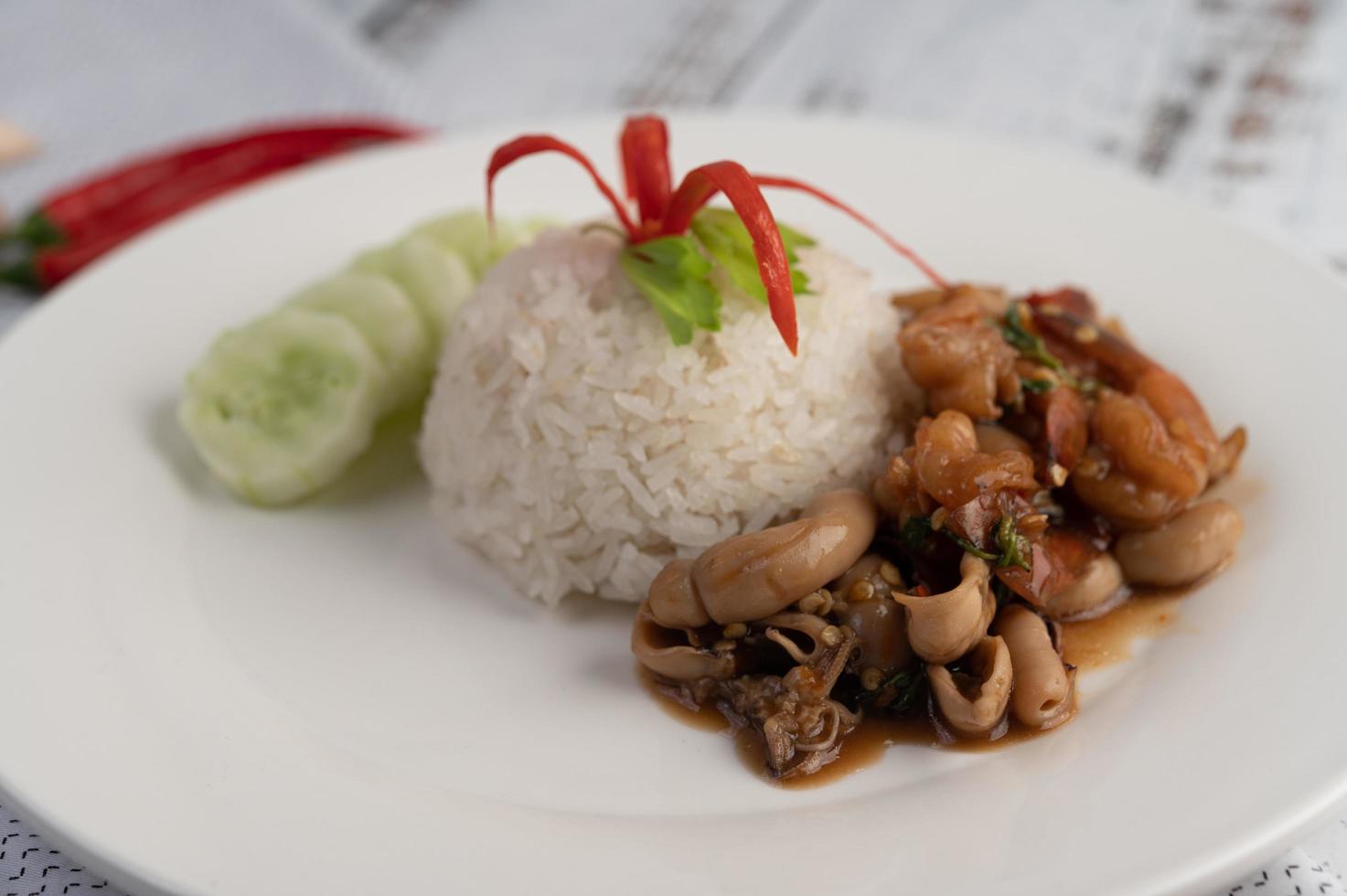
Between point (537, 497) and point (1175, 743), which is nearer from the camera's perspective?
point (1175, 743)

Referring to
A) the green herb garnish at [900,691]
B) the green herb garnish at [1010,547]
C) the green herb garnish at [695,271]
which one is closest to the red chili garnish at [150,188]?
the green herb garnish at [695,271]

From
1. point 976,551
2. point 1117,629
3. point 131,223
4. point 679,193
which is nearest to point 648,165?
point 679,193

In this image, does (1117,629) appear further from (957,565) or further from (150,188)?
(150,188)

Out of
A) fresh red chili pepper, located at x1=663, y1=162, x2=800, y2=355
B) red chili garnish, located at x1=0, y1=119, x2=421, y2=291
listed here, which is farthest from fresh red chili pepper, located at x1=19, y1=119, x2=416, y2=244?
fresh red chili pepper, located at x1=663, y1=162, x2=800, y2=355

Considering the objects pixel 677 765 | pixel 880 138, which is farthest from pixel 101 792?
pixel 880 138

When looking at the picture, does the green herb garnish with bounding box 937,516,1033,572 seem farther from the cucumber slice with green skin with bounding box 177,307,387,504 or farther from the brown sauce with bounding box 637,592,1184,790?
the cucumber slice with green skin with bounding box 177,307,387,504

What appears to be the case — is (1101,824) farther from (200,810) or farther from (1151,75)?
(1151,75)

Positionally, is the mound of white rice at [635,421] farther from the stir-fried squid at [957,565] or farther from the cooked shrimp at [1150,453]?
the cooked shrimp at [1150,453]
